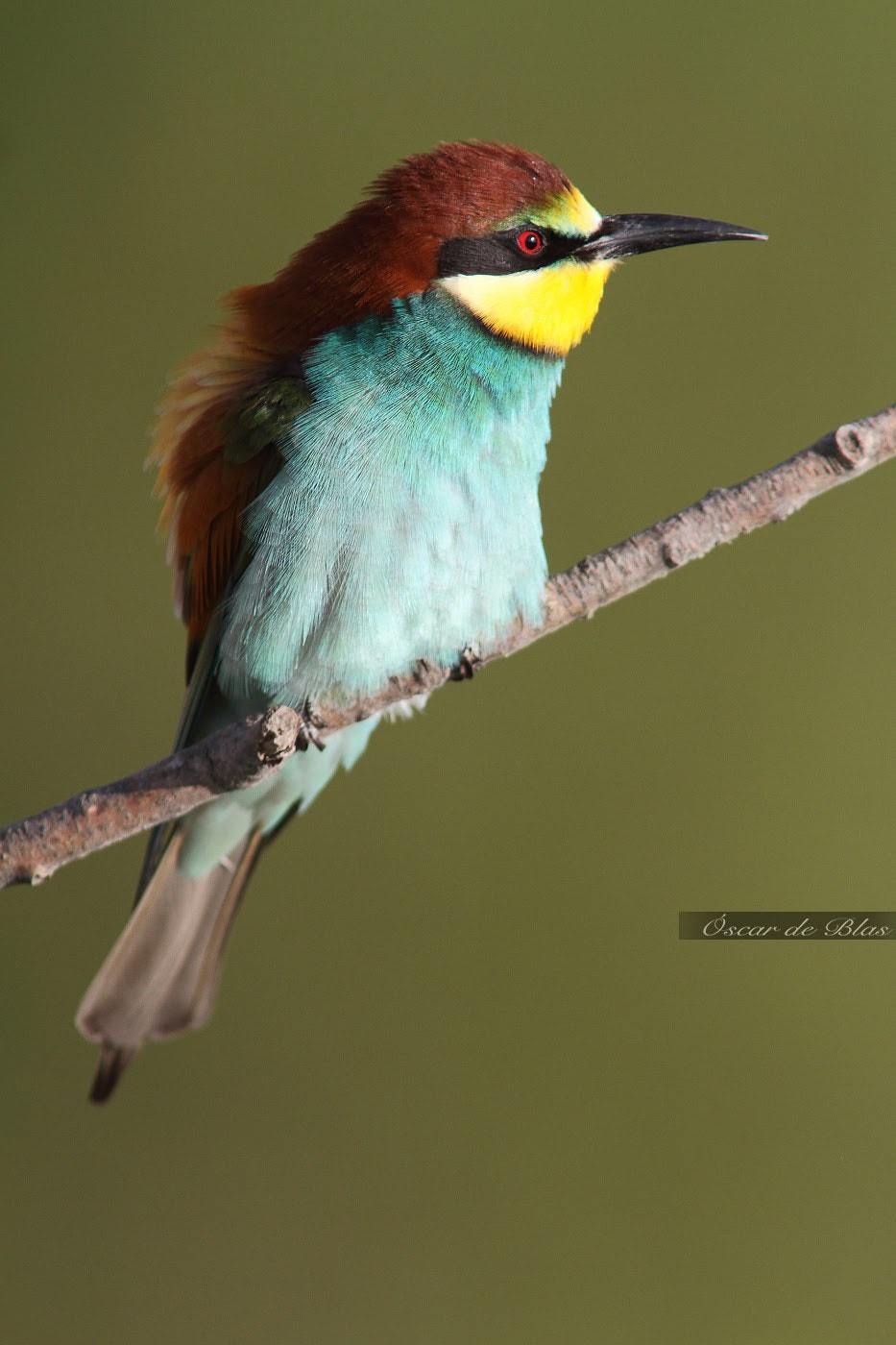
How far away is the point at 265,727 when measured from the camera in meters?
1.09

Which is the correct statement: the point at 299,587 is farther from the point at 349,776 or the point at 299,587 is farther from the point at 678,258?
the point at 678,258

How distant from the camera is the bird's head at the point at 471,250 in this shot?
139 cm

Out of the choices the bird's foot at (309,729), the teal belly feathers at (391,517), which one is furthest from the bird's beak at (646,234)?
the bird's foot at (309,729)

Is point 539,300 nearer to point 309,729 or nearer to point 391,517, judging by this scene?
point 391,517

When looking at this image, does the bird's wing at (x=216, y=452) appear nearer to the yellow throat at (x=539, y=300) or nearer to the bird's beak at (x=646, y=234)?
the yellow throat at (x=539, y=300)

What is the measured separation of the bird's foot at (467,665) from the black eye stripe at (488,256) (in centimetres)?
40

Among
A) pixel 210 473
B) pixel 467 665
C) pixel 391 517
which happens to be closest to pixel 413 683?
pixel 467 665

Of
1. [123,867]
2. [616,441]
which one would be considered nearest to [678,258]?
[616,441]

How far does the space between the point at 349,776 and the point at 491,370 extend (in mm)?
1015

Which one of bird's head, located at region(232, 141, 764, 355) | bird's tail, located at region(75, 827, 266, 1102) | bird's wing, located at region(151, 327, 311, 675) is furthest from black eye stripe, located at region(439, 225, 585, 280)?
bird's tail, located at region(75, 827, 266, 1102)

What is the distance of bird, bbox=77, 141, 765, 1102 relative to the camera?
137 cm

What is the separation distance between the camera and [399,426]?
1382mm

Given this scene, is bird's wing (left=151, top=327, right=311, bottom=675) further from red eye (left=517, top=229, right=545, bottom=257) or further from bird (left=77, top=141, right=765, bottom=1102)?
red eye (left=517, top=229, right=545, bottom=257)

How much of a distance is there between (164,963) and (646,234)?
108 centimetres
